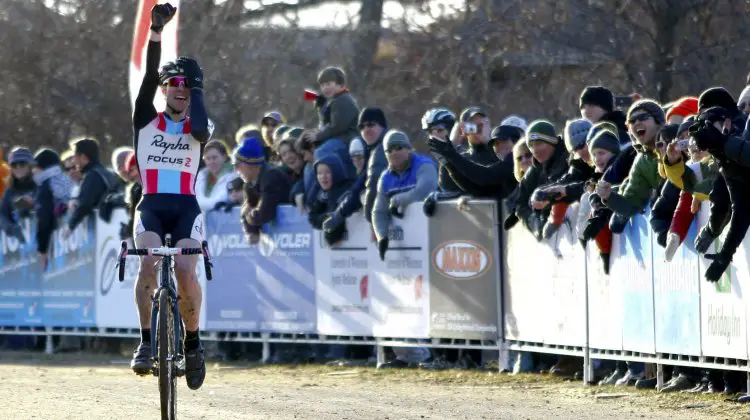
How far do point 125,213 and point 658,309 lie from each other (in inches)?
311

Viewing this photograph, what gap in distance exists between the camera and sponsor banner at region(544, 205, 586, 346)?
14.4 meters

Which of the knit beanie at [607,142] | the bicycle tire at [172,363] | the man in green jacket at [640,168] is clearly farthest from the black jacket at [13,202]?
the bicycle tire at [172,363]

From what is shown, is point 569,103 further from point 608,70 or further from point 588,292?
point 588,292

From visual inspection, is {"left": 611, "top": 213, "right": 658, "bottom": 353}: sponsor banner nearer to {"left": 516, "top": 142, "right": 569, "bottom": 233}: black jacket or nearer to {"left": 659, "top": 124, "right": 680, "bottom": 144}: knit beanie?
{"left": 659, "top": 124, "right": 680, "bottom": 144}: knit beanie

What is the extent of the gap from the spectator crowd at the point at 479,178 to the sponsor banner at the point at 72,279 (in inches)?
6.9

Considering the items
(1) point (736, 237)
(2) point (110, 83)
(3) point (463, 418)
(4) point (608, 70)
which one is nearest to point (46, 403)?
(3) point (463, 418)

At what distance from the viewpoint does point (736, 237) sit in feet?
38.1

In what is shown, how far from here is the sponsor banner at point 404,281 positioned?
1634 cm

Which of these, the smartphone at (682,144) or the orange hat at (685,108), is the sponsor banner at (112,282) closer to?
the orange hat at (685,108)

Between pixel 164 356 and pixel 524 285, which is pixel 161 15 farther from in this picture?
pixel 524 285

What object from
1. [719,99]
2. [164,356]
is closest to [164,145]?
[164,356]

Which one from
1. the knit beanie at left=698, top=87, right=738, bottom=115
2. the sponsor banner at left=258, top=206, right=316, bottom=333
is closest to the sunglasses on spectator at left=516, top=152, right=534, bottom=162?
the sponsor banner at left=258, top=206, right=316, bottom=333

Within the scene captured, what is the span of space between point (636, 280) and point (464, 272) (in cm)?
280

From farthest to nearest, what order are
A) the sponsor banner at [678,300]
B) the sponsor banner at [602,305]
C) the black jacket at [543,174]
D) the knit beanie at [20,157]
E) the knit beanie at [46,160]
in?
the knit beanie at [46,160]
the knit beanie at [20,157]
the black jacket at [543,174]
the sponsor banner at [602,305]
the sponsor banner at [678,300]
